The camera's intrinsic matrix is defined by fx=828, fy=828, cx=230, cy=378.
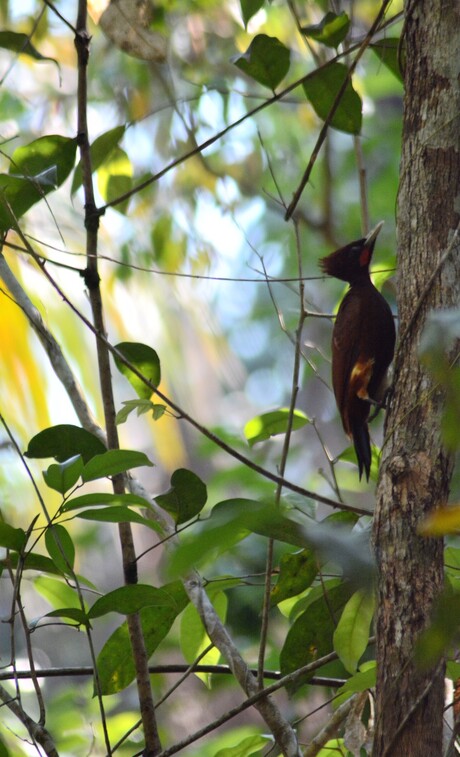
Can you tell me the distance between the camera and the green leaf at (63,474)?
3.41ft

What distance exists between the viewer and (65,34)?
14.8 feet

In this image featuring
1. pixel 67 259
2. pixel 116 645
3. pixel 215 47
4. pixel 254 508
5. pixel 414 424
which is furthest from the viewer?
pixel 215 47

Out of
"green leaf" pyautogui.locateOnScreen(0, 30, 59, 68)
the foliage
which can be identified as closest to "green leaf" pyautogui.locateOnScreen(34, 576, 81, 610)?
the foliage

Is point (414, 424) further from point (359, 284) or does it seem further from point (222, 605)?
point (359, 284)

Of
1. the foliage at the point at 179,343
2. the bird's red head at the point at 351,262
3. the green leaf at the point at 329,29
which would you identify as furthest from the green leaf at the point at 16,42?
the bird's red head at the point at 351,262

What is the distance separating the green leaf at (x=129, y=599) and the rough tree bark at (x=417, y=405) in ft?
0.96

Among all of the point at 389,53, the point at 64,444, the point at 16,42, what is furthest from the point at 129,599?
the point at 389,53

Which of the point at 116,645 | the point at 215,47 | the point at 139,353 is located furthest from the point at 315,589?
the point at 215,47

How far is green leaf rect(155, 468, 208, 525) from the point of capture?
1199 mm

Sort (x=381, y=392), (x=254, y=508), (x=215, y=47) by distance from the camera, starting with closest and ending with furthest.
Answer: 1. (x=254, y=508)
2. (x=381, y=392)
3. (x=215, y=47)

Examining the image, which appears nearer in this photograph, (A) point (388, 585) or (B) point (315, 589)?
(A) point (388, 585)

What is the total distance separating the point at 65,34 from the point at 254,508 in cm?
453

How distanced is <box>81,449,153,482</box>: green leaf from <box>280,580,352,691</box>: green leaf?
0.41m

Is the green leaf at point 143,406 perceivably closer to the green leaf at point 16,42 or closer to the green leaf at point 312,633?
the green leaf at point 312,633
